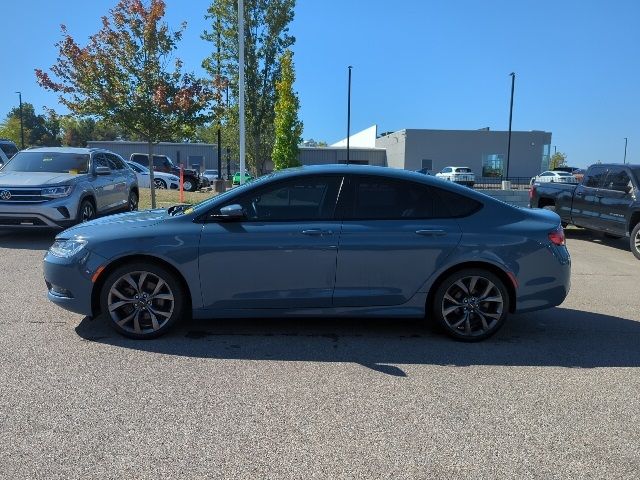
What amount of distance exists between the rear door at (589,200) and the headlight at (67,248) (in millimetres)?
10299

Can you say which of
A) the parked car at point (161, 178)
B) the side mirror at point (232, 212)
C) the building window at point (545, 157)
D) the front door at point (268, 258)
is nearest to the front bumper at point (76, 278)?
the front door at point (268, 258)

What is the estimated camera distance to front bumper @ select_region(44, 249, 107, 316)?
466 cm

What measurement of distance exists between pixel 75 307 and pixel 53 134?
95.5 meters

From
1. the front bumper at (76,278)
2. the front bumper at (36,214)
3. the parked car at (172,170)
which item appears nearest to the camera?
the front bumper at (76,278)

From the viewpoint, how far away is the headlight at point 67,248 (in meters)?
4.72

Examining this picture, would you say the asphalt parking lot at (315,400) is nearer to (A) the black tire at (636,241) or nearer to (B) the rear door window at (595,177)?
(A) the black tire at (636,241)

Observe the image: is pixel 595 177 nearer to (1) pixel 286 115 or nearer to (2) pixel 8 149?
(1) pixel 286 115

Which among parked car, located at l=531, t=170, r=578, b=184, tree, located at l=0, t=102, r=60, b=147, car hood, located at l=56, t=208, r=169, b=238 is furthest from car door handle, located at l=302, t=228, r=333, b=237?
tree, located at l=0, t=102, r=60, b=147

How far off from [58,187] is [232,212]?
6273 mm

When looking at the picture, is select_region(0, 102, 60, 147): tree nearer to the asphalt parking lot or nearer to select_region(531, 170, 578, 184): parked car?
select_region(531, 170, 578, 184): parked car

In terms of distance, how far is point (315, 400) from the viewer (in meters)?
3.70

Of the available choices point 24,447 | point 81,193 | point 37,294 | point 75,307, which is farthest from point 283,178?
point 81,193

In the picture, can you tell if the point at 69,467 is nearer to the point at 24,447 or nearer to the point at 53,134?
the point at 24,447

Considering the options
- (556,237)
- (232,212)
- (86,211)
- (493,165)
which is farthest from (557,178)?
(232,212)
